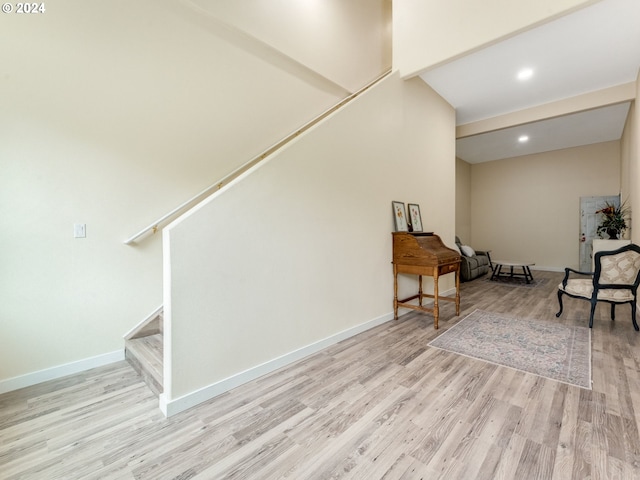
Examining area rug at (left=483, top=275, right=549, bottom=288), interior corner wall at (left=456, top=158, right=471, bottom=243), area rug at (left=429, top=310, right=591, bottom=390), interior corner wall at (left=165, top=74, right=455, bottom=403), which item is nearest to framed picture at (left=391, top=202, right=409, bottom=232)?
interior corner wall at (left=165, top=74, right=455, bottom=403)

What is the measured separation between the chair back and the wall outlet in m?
5.23

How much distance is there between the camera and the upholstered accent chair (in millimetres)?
3150

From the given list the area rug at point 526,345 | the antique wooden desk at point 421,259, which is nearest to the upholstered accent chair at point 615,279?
the area rug at point 526,345

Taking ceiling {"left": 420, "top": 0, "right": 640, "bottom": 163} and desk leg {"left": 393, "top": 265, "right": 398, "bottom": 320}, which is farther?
desk leg {"left": 393, "top": 265, "right": 398, "bottom": 320}

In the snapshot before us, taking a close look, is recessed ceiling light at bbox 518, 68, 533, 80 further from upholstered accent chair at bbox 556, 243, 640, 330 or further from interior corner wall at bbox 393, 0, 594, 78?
upholstered accent chair at bbox 556, 243, 640, 330

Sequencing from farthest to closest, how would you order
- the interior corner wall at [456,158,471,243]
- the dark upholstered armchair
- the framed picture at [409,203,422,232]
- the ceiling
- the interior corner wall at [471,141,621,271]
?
the interior corner wall at [456,158,471,243], the interior corner wall at [471,141,621,271], the dark upholstered armchair, the framed picture at [409,203,422,232], the ceiling

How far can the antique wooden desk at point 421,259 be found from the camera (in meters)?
3.27

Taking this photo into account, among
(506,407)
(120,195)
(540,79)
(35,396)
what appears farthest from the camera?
(540,79)

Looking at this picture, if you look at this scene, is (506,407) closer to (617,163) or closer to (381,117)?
(381,117)

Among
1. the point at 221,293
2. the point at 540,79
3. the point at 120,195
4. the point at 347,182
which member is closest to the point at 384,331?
the point at 347,182

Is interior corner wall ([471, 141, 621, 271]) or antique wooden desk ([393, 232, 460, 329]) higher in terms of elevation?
interior corner wall ([471, 141, 621, 271])

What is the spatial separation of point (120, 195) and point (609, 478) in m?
3.74

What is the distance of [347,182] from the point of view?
121 inches

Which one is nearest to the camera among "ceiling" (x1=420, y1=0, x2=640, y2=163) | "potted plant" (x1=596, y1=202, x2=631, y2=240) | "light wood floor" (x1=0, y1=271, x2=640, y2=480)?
"light wood floor" (x1=0, y1=271, x2=640, y2=480)
